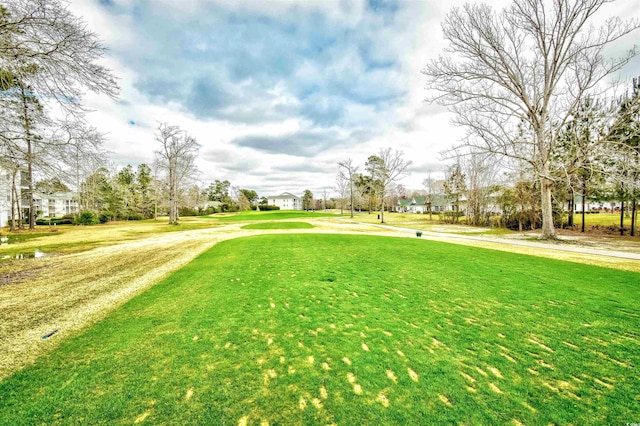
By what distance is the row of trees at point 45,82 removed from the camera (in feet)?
18.4

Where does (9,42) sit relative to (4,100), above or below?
above

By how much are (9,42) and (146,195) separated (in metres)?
51.5

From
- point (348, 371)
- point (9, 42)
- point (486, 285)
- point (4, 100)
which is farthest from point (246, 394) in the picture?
point (4, 100)

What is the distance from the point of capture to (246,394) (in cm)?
271

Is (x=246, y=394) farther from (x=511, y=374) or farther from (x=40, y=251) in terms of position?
(x=40, y=251)

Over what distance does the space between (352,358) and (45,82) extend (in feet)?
31.8

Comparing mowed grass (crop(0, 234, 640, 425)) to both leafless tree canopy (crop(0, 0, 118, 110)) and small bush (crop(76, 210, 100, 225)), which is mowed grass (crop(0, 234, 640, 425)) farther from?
small bush (crop(76, 210, 100, 225))

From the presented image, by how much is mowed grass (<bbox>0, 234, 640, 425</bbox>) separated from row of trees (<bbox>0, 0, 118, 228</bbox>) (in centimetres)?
556

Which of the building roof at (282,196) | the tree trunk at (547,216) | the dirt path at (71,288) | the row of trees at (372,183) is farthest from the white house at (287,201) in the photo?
the dirt path at (71,288)

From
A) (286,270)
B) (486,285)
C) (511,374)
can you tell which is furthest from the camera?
(286,270)

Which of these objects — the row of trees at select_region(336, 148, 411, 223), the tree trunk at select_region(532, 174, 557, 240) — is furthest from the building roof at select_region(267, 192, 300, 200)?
the tree trunk at select_region(532, 174, 557, 240)

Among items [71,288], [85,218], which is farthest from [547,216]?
[85,218]

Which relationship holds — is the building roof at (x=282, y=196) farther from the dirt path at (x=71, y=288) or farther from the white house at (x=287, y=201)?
the dirt path at (x=71, y=288)

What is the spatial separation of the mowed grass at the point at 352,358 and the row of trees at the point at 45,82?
556cm
